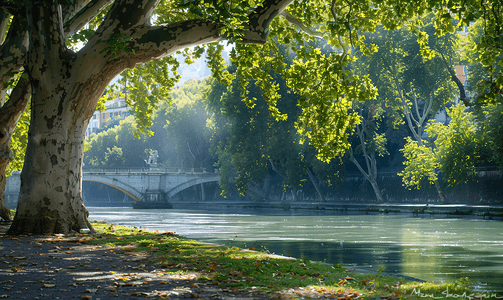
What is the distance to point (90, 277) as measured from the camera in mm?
5750

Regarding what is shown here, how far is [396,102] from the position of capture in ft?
126

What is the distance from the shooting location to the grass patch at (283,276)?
543 centimetres

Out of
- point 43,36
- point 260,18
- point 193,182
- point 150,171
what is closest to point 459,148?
point 260,18

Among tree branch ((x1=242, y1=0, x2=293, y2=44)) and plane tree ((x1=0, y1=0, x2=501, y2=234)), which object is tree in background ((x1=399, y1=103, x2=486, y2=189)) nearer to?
plane tree ((x1=0, y1=0, x2=501, y2=234))

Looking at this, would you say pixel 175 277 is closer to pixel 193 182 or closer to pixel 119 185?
pixel 193 182

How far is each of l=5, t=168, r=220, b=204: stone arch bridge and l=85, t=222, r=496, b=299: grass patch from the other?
182ft

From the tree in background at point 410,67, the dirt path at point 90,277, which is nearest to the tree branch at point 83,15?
the dirt path at point 90,277

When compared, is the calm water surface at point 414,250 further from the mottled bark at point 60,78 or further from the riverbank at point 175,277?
the mottled bark at point 60,78

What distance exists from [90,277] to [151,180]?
197ft

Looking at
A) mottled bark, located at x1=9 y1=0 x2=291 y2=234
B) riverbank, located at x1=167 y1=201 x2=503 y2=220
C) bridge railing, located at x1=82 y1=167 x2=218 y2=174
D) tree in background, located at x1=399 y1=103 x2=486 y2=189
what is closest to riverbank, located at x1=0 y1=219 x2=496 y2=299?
mottled bark, located at x1=9 y1=0 x2=291 y2=234

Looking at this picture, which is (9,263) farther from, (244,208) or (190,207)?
(190,207)

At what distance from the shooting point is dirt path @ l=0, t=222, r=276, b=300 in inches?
195

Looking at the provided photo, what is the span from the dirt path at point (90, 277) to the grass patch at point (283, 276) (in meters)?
0.28

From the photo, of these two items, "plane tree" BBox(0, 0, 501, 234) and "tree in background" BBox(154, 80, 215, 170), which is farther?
"tree in background" BBox(154, 80, 215, 170)
